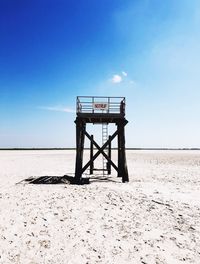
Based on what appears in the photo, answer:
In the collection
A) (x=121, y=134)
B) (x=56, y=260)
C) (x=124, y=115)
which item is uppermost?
(x=124, y=115)

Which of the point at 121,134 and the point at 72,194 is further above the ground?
the point at 121,134

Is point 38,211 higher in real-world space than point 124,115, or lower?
lower

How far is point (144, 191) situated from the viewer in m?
11.0

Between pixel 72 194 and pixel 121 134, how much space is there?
5.86 meters

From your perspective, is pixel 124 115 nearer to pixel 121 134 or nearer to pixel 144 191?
pixel 121 134

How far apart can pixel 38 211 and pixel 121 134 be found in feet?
A: 26.8

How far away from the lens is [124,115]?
14.2 meters

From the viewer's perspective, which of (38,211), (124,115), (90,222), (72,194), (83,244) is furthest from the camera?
(124,115)

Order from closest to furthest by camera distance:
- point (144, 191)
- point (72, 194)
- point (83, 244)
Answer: point (83, 244), point (72, 194), point (144, 191)

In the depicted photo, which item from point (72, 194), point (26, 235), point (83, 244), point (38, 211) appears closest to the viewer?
point (83, 244)

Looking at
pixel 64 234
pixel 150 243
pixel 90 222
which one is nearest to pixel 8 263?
pixel 64 234

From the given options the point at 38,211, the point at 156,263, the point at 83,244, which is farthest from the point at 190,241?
the point at 38,211

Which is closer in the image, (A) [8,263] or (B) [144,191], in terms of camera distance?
(A) [8,263]

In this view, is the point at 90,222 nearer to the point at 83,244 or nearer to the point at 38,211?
the point at 83,244
